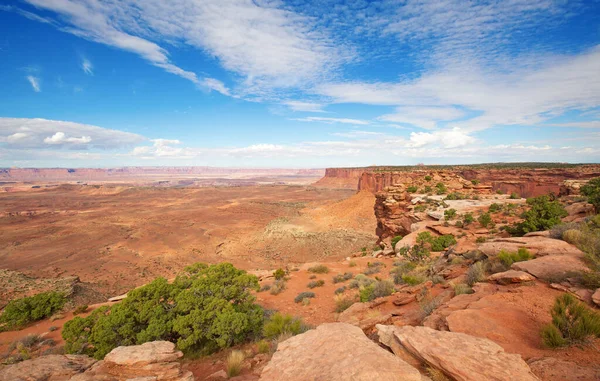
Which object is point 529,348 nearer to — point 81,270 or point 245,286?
point 245,286

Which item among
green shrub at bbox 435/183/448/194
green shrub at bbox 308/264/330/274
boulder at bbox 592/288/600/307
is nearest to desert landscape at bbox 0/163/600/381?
boulder at bbox 592/288/600/307

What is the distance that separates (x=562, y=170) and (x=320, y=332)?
→ 178ft

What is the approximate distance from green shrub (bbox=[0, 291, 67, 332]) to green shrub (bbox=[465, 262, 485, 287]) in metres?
19.1

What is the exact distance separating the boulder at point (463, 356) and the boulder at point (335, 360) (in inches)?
16.4

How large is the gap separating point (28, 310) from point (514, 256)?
20.9 m

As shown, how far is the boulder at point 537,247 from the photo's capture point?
22.3 feet

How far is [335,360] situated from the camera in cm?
364

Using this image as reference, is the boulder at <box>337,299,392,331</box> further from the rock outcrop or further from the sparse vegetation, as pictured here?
the rock outcrop

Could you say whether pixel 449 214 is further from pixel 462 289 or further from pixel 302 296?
pixel 462 289

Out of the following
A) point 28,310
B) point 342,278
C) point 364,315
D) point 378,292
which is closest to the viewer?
point 364,315

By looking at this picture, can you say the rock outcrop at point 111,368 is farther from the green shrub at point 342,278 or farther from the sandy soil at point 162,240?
the sandy soil at point 162,240

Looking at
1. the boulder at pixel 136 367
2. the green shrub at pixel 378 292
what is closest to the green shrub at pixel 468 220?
the green shrub at pixel 378 292

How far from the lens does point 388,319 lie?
6.24 meters

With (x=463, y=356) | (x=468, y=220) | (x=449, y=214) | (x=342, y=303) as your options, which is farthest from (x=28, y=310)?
(x=468, y=220)
